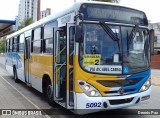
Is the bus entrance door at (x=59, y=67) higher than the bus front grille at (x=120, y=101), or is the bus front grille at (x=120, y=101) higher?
the bus entrance door at (x=59, y=67)

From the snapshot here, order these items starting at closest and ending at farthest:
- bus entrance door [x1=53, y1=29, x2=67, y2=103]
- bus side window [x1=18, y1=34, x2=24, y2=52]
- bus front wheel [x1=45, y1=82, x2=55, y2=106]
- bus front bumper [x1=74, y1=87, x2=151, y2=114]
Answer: bus front bumper [x1=74, y1=87, x2=151, y2=114] < bus entrance door [x1=53, y1=29, x2=67, y2=103] < bus front wheel [x1=45, y1=82, x2=55, y2=106] < bus side window [x1=18, y1=34, x2=24, y2=52]

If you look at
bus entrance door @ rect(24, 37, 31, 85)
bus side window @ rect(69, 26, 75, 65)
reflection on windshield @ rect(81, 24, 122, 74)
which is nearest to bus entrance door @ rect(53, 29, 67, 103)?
bus side window @ rect(69, 26, 75, 65)

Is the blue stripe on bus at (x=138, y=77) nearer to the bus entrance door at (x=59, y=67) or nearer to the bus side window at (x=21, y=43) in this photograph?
the bus entrance door at (x=59, y=67)

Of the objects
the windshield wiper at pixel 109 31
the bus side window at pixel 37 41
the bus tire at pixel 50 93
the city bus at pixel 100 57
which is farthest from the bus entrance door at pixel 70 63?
the bus side window at pixel 37 41

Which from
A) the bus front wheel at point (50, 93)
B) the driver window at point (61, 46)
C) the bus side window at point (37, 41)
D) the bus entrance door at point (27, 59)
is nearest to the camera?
the driver window at point (61, 46)

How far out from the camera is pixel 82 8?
7086 mm

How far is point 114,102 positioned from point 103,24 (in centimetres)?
185

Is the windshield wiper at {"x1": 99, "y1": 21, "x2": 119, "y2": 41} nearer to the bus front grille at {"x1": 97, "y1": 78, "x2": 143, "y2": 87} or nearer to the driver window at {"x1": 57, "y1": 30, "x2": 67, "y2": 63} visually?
the bus front grille at {"x1": 97, "y1": 78, "x2": 143, "y2": 87}

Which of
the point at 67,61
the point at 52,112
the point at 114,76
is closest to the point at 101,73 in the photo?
the point at 114,76

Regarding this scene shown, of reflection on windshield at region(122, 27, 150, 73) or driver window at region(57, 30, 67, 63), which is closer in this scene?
reflection on windshield at region(122, 27, 150, 73)

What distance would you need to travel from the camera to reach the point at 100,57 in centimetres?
700

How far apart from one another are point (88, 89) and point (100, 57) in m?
0.81

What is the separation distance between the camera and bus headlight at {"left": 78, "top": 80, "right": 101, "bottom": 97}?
6.79m

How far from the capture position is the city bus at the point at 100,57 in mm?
6852
